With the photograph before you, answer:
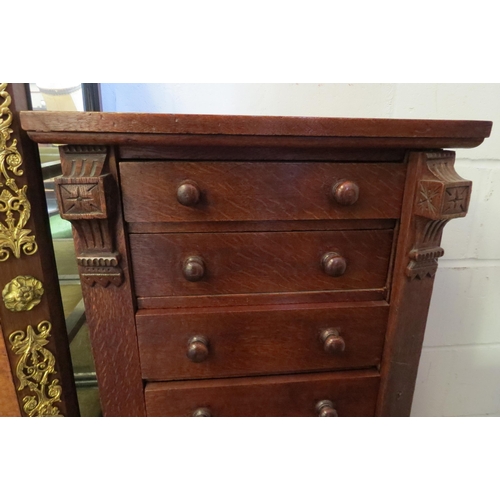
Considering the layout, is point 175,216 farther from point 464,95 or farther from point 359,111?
point 464,95

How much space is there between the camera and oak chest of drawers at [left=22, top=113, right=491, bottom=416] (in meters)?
0.47

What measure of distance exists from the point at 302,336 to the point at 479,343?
85cm

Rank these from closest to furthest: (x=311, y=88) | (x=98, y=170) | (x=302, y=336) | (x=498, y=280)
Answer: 1. (x=98, y=170)
2. (x=302, y=336)
3. (x=311, y=88)
4. (x=498, y=280)

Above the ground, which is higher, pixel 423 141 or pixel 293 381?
pixel 423 141

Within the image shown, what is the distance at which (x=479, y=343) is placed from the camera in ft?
3.59

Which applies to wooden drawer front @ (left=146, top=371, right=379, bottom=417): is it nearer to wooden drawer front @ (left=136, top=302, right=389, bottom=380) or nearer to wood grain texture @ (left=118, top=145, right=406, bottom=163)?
wooden drawer front @ (left=136, top=302, right=389, bottom=380)

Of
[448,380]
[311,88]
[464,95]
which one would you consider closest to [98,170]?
[311,88]

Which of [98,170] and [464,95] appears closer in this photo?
[98,170]

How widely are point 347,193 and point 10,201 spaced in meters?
0.52

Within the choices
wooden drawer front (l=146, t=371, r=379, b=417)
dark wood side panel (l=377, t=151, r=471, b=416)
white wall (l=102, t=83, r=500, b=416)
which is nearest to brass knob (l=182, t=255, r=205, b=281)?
wooden drawer front (l=146, t=371, r=379, b=417)

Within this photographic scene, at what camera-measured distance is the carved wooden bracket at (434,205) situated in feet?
1.58

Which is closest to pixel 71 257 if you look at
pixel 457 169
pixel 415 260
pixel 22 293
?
pixel 22 293

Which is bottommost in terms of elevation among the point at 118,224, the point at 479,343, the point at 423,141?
the point at 479,343

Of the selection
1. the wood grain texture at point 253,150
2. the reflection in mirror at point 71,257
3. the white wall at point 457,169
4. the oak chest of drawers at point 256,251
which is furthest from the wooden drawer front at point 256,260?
the white wall at point 457,169
